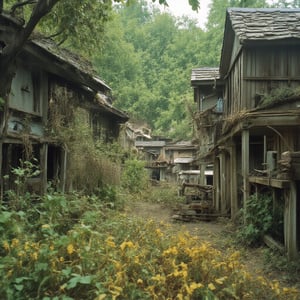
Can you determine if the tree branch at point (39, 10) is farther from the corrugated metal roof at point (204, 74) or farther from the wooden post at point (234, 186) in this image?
the corrugated metal roof at point (204, 74)

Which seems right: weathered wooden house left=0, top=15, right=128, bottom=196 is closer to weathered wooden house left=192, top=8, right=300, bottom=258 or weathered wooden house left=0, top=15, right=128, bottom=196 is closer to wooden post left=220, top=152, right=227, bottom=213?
weathered wooden house left=192, top=8, right=300, bottom=258

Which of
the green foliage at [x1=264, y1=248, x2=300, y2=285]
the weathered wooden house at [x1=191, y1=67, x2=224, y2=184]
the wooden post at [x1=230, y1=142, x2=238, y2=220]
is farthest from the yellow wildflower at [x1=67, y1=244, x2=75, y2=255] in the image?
the weathered wooden house at [x1=191, y1=67, x2=224, y2=184]

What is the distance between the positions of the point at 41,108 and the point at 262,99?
21.8ft

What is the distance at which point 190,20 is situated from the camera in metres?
63.8

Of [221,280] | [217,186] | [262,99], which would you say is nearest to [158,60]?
[217,186]

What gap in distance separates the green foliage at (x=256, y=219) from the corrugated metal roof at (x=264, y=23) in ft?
16.0

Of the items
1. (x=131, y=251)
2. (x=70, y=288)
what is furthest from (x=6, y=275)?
(x=131, y=251)

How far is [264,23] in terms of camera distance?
1098 centimetres

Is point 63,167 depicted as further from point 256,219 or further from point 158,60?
point 158,60

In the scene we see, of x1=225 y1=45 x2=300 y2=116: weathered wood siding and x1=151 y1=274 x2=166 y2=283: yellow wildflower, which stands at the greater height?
x1=225 y1=45 x2=300 y2=116: weathered wood siding

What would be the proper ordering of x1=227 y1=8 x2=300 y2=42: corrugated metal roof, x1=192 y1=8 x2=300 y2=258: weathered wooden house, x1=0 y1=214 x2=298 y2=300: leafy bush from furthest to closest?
x1=227 y1=8 x2=300 y2=42: corrugated metal roof < x1=192 y1=8 x2=300 y2=258: weathered wooden house < x1=0 y1=214 x2=298 y2=300: leafy bush

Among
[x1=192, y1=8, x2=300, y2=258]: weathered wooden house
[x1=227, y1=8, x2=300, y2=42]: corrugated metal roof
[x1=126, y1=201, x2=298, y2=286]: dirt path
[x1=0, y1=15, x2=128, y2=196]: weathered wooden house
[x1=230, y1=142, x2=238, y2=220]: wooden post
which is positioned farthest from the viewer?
[x1=230, y1=142, x2=238, y2=220]: wooden post

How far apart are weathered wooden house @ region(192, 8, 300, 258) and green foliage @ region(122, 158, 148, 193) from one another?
7.72 metres

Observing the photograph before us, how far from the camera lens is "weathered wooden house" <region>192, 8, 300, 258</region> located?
8375mm
